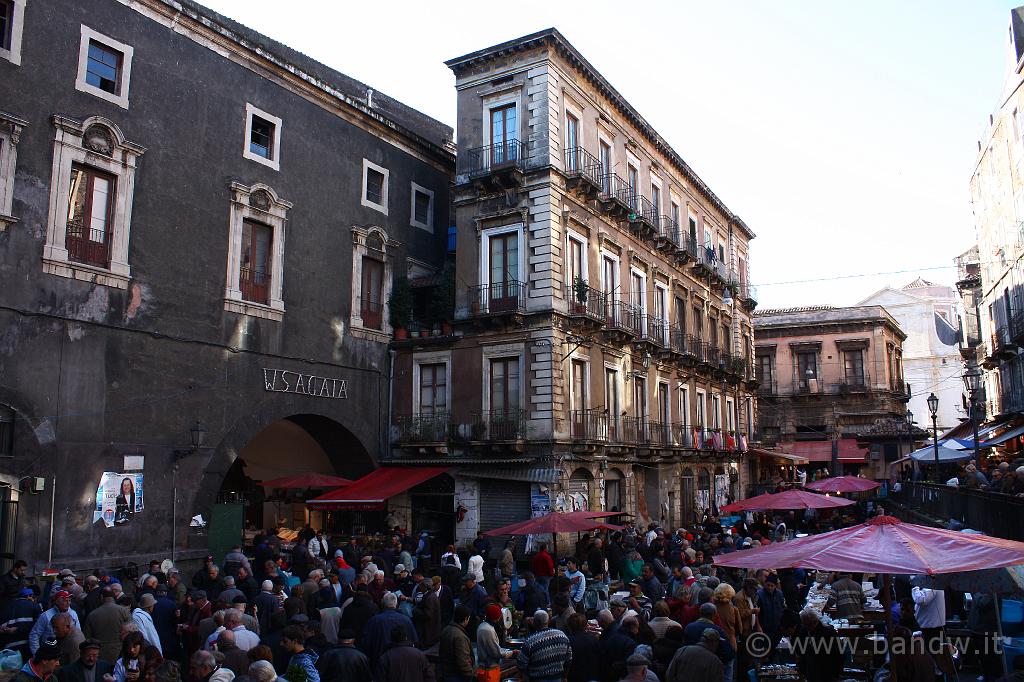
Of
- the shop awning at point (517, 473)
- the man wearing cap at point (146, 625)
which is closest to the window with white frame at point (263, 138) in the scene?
the shop awning at point (517, 473)

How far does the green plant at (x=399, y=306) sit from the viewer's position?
2792 centimetres

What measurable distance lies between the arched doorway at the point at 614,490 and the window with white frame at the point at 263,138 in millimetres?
14693

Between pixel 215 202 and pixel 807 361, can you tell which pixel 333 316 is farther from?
pixel 807 361

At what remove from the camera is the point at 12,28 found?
1808cm

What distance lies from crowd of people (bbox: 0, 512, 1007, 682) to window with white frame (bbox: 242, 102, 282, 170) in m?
12.0

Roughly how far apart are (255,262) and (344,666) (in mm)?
16835

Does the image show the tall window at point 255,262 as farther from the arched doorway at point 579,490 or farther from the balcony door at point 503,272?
the arched doorway at point 579,490

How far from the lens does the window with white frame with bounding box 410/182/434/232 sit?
96.0ft

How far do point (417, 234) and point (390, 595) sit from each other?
2017 centimetres

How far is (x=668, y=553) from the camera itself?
64.0ft

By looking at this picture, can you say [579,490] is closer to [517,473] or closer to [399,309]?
[517,473]

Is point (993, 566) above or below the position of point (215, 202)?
below

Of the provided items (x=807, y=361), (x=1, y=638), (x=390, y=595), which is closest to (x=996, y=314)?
(x=807, y=361)

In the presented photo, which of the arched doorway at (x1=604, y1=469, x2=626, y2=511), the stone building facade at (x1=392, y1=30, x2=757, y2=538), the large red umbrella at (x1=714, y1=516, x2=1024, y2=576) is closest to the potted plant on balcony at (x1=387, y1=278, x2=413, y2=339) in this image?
the stone building facade at (x1=392, y1=30, x2=757, y2=538)
